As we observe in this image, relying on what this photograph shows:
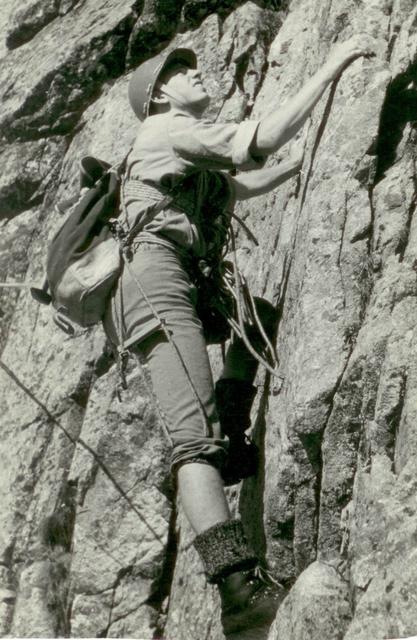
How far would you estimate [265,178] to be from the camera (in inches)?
242

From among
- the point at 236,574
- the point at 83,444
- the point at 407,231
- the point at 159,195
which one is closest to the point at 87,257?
the point at 159,195

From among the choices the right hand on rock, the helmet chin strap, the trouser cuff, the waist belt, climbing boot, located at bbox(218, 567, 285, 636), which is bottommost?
climbing boot, located at bbox(218, 567, 285, 636)

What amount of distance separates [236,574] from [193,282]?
157 centimetres

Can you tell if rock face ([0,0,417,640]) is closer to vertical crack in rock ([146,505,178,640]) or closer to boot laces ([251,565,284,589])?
vertical crack in rock ([146,505,178,640])

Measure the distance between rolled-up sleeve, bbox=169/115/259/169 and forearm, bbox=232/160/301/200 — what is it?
573 mm

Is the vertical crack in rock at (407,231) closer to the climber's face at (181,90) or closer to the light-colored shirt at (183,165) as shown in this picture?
the light-colored shirt at (183,165)

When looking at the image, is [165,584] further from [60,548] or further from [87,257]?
[87,257]

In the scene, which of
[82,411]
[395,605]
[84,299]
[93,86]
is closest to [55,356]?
[82,411]

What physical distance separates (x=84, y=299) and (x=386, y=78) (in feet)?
5.81

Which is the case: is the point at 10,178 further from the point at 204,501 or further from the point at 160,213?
the point at 204,501

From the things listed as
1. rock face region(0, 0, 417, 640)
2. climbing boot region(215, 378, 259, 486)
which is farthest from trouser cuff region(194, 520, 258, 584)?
climbing boot region(215, 378, 259, 486)

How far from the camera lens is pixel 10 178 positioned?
26.1 ft

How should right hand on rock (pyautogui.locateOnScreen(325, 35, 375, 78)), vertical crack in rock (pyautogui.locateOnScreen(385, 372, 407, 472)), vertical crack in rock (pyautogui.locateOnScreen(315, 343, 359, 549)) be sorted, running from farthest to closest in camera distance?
1. right hand on rock (pyautogui.locateOnScreen(325, 35, 375, 78))
2. vertical crack in rock (pyautogui.locateOnScreen(315, 343, 359, 549))
3. vertical crack in rock (pyautogui.locateOnScreen(385, 372, 407, 472))

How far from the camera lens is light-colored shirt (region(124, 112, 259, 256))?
5406 mm
